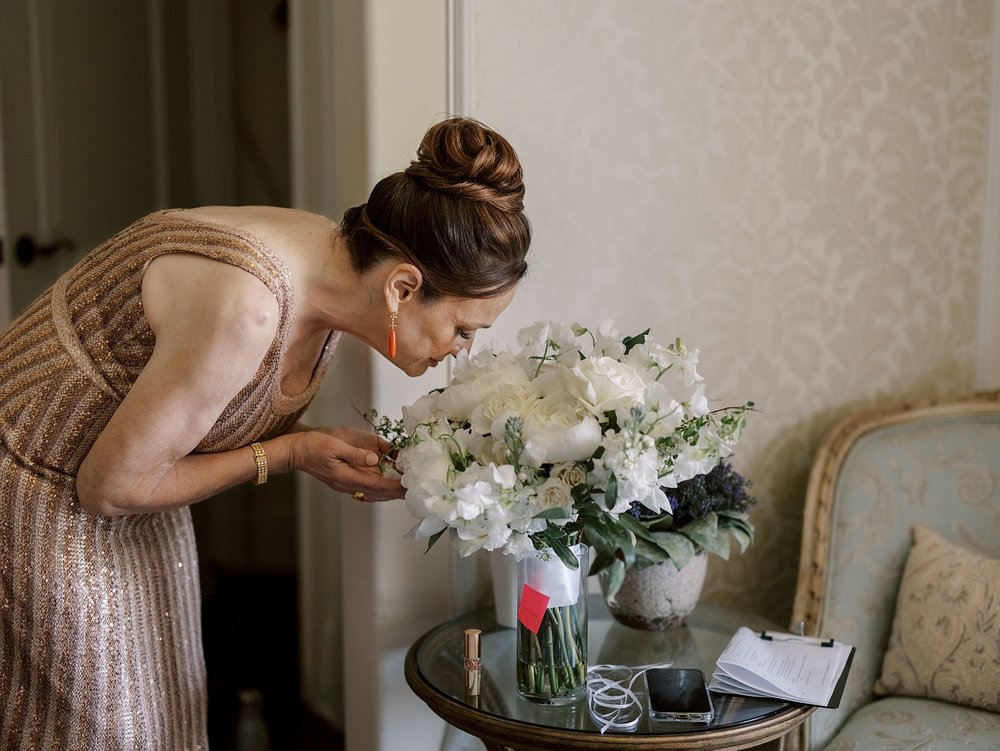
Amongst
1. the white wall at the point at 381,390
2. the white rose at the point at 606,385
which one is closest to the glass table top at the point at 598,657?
the white wall at the point at 381,390

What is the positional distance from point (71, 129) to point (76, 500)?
161 cm

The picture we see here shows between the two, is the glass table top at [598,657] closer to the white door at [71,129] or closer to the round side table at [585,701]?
the round side table at [585,701]

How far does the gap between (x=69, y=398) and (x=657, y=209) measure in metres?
1.12

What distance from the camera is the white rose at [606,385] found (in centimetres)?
121

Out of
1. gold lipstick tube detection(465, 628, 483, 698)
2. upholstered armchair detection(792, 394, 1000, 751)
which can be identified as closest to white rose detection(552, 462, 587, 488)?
gold lipstick tube detection(465, 628, 483, 698)

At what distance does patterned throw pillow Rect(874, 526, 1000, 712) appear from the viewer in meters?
1.68

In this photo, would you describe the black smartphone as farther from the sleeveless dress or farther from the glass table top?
the sleeveless dress

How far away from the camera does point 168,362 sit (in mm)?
1236

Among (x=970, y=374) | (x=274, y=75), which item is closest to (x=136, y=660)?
(x=970, y=374)

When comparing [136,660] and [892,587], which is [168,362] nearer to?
[136,660]

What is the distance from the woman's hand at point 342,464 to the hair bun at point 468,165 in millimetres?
412

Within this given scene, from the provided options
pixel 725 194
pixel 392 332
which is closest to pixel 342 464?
pixel 392 332

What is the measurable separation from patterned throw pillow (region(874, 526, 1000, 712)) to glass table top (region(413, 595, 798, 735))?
268 mm

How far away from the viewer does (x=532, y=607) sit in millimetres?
1330
